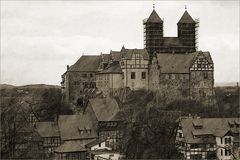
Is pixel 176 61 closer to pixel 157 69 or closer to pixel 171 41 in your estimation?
pixel 157 69

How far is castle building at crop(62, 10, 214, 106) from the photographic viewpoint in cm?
7950

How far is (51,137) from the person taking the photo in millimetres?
76375

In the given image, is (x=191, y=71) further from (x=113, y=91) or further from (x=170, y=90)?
(x=113, y=91)

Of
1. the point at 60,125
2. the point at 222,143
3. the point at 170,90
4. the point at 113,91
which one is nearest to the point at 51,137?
the point at 60,125

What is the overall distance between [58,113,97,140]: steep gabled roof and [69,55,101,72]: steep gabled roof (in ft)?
34.1

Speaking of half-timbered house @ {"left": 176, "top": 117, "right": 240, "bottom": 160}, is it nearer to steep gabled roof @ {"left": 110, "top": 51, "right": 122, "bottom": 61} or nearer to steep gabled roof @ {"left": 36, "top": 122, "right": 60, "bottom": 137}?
steep gabled roof @ {"left": 36, "top": 122, "right": 60, "bottom": 137}

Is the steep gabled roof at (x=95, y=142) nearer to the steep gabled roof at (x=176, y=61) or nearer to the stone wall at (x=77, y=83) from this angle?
the steep gabled roof at (x=176, y=61)

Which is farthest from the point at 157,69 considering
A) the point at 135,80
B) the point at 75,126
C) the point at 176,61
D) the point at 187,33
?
the point at 75,126

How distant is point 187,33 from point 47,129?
24623 millimetres

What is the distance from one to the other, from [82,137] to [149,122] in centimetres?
901

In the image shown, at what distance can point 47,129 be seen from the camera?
7750cm

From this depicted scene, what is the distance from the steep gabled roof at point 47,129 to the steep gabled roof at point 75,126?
2.06 feet

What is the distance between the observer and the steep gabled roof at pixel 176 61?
261ft

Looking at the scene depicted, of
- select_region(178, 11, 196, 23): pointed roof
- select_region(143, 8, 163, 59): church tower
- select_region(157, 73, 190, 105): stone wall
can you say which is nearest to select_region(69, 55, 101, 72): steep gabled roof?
select_region(143, 8, 163, 59): church tower
